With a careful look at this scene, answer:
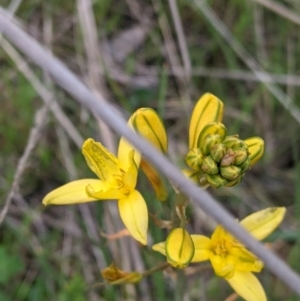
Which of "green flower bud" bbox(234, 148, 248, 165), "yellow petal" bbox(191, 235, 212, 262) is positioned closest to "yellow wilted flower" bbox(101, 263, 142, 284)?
"yellow petal" bbox(191, 235, 212, 262)

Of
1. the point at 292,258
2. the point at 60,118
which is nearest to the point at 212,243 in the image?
the point at 292,258

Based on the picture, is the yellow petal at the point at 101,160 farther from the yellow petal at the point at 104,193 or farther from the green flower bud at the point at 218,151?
the green flower bud at the point at 218,151

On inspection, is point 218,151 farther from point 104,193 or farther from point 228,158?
point 104,193

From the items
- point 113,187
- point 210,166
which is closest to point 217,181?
point 210,166

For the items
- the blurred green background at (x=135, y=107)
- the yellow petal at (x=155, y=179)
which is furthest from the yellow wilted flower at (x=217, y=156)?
the blurred green background at (x=135, y=107)

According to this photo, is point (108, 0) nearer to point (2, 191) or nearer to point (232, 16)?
point (232, 16)

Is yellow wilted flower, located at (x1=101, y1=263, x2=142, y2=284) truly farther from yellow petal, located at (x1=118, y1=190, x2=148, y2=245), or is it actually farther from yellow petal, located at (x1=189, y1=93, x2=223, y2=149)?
yellow petal, located at (x1=189, y1=93, x2=223, y2=149)
